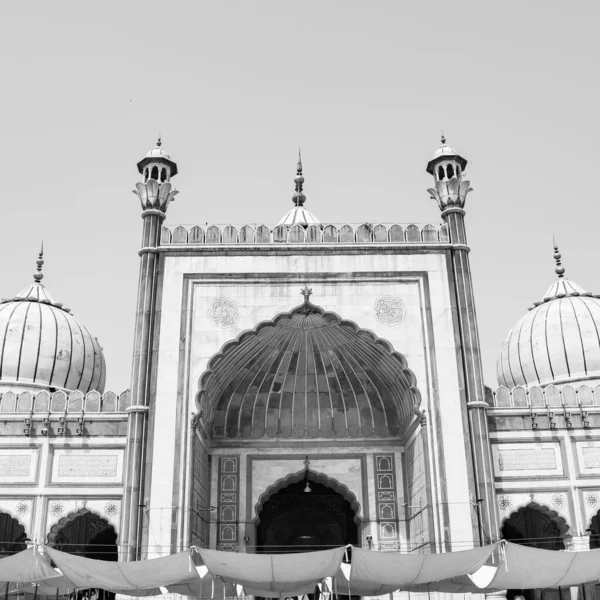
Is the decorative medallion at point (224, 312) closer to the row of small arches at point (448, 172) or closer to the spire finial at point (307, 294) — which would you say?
the spire finial at point (307, 294)

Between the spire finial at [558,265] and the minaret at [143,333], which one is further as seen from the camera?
the spire finial at [558,265]

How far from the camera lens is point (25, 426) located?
14.5 metres

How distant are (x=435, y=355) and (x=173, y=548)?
5.79m

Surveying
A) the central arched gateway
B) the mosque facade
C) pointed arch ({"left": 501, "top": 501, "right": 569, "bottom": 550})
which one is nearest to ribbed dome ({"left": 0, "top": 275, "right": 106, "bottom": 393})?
the mosque facade

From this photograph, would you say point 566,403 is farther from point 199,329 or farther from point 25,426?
point 25,426

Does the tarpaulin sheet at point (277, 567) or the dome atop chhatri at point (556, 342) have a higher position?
the dome atop chhatri at point (556, 342)

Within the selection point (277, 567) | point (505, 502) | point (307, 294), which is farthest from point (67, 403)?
point (505, 502)

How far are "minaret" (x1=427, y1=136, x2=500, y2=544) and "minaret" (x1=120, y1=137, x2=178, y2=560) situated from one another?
5.48 metres

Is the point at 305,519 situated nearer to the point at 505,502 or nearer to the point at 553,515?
the point at 505,502

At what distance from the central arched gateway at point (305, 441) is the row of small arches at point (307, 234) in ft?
5.32

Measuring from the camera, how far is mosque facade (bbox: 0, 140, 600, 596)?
13.9 meters

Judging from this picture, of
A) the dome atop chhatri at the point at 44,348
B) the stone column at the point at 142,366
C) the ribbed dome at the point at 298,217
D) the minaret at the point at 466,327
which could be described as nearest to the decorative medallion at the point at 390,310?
the minaret at the point at 466,327

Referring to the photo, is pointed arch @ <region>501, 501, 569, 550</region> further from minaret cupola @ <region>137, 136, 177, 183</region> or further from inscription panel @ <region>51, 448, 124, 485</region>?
minaret cupola @ <region>137, 136, 177, 183</region>

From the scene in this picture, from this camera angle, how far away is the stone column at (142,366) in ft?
43.8
